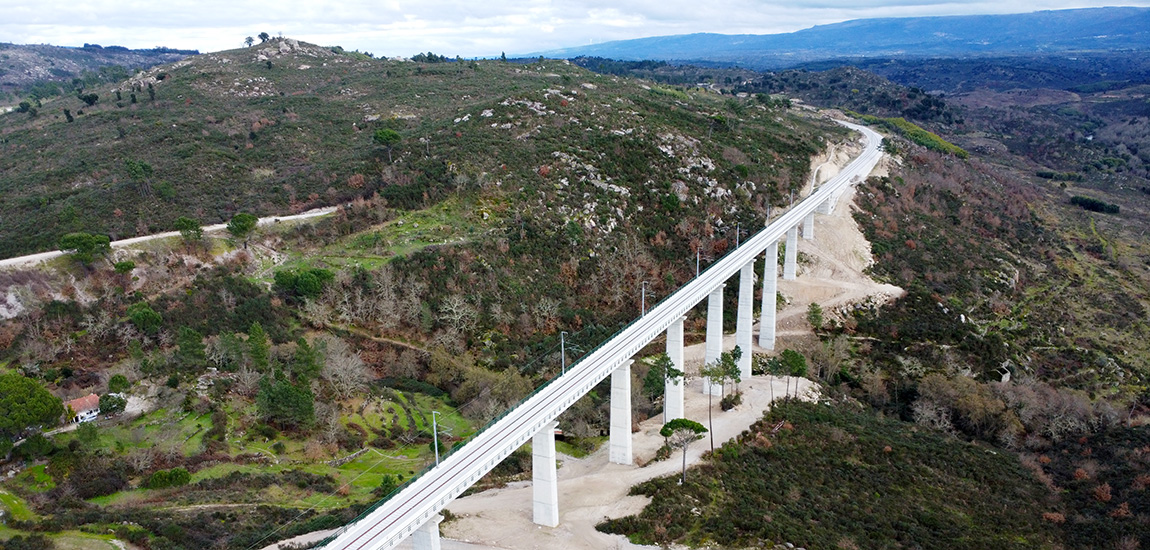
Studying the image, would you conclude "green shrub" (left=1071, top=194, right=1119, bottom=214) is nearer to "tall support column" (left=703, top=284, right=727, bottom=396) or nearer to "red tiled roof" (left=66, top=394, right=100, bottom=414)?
"tall support column" (left=703, top=284, right=727, bottom=396)

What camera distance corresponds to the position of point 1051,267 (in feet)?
327

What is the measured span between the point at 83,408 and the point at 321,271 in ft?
77.6

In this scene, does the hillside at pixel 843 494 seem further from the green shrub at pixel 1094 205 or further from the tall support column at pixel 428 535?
the green shrub at pixel 1094 205

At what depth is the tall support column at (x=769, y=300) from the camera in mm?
74125

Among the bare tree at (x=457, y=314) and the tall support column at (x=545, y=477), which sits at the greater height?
the bare tree at (x=457, y=314)

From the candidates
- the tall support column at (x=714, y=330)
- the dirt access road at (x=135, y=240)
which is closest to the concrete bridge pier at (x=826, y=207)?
the tall support column at (x=714, y=330)

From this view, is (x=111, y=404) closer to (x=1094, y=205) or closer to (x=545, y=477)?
(x=545, y=477)

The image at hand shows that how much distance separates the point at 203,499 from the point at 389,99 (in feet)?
321

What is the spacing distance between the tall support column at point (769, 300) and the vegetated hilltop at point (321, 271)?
12393 mm

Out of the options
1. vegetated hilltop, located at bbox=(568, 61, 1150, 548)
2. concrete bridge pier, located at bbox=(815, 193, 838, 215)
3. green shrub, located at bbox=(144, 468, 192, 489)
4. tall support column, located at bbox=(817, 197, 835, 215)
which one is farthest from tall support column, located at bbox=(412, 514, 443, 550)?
tall support column, located at bbox=(817, 197, 835, 215)

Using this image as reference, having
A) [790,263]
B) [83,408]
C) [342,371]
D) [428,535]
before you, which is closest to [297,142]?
[342,371]

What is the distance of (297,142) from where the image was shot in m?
105

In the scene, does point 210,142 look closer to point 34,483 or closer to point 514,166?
point 514,166

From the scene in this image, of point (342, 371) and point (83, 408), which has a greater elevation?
point (83, 408)
